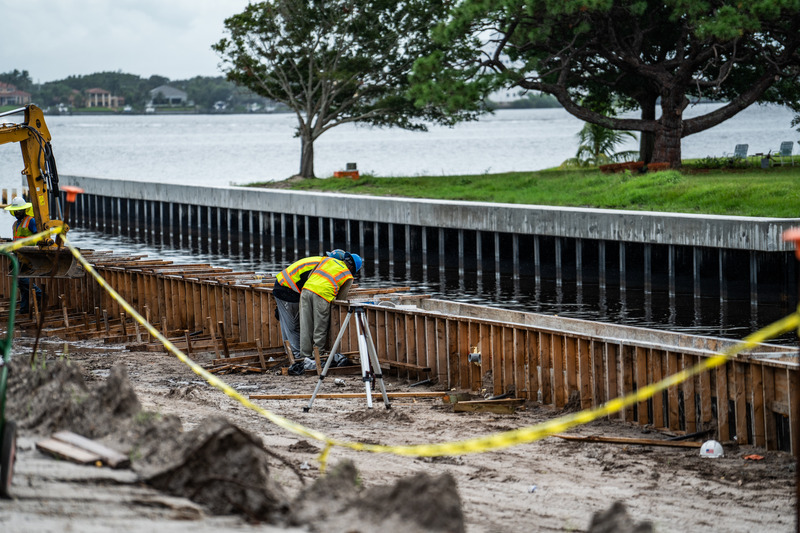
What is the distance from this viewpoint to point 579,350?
42.8 ft

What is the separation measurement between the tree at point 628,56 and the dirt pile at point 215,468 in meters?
30.0

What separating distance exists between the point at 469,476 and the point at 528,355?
169 inches

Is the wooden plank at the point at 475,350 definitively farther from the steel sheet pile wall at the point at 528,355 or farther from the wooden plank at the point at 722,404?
the wooden plank at the point at 722,404

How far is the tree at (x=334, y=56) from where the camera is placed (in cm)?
5119

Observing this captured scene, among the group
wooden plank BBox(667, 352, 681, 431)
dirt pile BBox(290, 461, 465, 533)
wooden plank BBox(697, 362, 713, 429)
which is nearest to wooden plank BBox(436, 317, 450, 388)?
wooden plank BBox(667, 352, 681, 431)

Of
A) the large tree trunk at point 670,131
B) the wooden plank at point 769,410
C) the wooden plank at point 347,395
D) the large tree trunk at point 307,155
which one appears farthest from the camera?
the large tree trunk at point 307,155

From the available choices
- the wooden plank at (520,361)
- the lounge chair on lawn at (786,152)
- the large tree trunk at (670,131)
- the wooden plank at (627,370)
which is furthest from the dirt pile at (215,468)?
the lounge chair on lawn at (786,152)

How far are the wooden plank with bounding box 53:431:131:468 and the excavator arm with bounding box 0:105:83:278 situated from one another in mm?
9030

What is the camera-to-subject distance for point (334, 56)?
2069 inches

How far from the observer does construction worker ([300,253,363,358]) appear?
14953 mm

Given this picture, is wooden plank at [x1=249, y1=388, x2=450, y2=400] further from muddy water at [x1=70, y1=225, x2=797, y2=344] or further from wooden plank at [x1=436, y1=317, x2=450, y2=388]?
muddy water at [x1=70, y1=225, x2=797, y2=344]

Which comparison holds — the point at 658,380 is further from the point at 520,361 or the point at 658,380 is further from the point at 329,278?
the point at 329,278

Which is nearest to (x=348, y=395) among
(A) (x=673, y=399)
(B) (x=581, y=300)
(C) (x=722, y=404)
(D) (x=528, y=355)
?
(D) (x=528, y=355)

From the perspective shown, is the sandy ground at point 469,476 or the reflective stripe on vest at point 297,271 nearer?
the sandy ground at point 469,476
